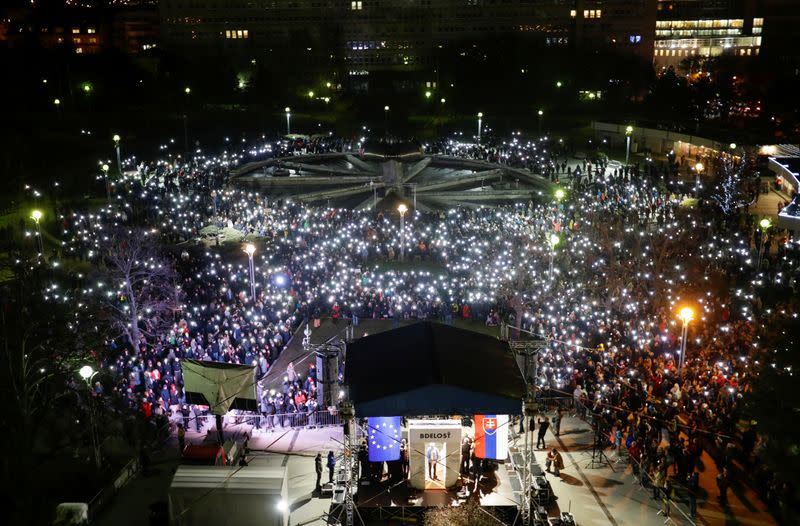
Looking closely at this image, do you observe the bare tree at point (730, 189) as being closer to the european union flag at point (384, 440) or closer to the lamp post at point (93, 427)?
the european union flag at point (384, 440)

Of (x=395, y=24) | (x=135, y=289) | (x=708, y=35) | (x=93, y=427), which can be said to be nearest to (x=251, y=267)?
(x=135, y=289)

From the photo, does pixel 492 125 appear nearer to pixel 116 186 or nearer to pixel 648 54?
pixel 116 186

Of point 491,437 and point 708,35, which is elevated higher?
point 708,35

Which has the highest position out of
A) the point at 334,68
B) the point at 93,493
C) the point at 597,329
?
the point at 334,68

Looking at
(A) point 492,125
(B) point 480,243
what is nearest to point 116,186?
(B) point 480,243

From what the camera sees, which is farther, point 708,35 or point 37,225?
point 708,35

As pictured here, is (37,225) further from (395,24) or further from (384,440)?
(395,24)

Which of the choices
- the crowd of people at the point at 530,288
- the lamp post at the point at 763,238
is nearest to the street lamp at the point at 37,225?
the crowd of people at the point at 530,288
